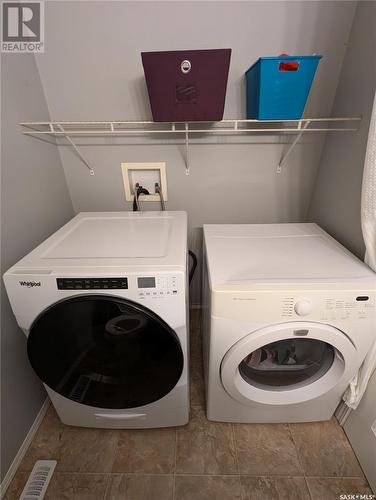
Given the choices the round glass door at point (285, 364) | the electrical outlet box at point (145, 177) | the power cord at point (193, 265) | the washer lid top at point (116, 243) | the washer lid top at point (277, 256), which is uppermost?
the electrical outlet box at point (145, 177)

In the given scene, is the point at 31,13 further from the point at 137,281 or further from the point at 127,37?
the point at 137,281

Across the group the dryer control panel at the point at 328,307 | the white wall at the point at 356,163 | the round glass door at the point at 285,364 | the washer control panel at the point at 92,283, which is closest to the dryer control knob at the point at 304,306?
the dryer control panel at the point at 328,307

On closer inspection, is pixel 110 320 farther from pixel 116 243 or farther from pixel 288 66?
pixel 288 66

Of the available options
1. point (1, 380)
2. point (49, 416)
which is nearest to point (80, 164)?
point (1, 380)

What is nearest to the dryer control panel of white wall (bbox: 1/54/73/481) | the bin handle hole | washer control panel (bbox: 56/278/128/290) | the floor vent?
washer control panel (bbox: 56/278/128/290)

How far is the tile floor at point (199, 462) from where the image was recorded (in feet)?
3.37

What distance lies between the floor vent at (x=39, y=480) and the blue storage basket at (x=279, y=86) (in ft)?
6.09

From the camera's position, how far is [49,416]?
128cm

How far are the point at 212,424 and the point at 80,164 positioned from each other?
161cm

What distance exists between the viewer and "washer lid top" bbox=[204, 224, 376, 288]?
0.90 metres

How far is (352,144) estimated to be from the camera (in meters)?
1.10

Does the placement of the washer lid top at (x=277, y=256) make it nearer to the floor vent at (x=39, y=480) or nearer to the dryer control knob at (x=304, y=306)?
the dryer control knob at (x=304, y=306)

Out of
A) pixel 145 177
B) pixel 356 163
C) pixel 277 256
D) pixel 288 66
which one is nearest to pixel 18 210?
pixel 145 177

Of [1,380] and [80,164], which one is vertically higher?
[80,164]
